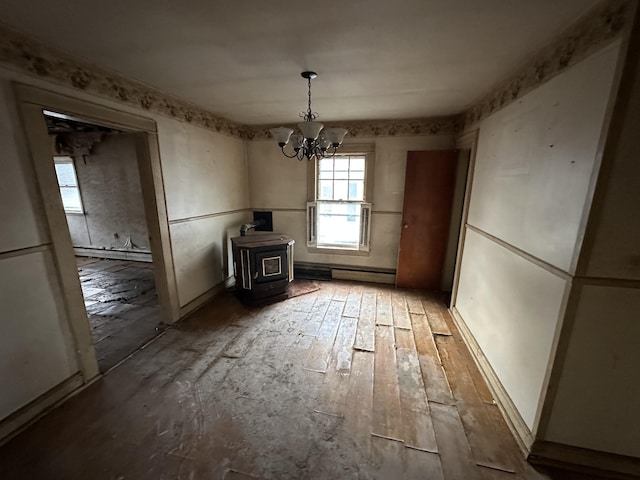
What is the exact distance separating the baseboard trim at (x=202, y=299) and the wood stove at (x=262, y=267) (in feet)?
1.27

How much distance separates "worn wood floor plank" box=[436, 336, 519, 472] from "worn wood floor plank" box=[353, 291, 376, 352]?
2.24 ft

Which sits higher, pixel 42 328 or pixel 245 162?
pixel 245 162

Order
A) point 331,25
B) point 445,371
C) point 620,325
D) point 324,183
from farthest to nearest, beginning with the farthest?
point 324,183
point 445,371
point 331,25
point 620,325

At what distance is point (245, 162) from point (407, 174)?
2.52 metres

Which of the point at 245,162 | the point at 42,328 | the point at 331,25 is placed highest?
the point at 331,25

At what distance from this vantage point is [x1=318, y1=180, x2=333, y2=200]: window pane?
3965 millimetres

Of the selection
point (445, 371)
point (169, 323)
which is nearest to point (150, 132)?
point (169, 323)

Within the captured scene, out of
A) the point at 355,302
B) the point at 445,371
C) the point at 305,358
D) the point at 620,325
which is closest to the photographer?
the point at 620,325

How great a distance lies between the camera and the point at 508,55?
1694 mm

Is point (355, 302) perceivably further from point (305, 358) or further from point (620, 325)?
point (620, 325)

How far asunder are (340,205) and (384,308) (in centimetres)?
170

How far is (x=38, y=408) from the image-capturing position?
167 centimetres

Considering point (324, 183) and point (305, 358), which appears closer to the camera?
point (305, 358)

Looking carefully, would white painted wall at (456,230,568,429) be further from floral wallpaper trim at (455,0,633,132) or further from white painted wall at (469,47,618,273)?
floral wallpaper trim at (455,0,633,132)
